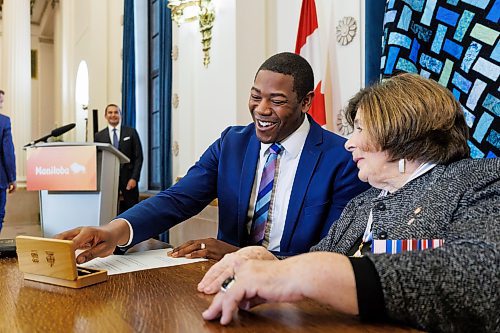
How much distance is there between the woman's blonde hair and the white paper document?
596 millimetres

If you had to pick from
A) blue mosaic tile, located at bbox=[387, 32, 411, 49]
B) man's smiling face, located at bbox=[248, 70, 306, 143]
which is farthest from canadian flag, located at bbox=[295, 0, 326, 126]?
man's smiling face, located at bbox=[248, 70, 306, 143]

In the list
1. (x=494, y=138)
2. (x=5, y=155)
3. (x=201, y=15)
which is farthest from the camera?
(x=5, y=155)

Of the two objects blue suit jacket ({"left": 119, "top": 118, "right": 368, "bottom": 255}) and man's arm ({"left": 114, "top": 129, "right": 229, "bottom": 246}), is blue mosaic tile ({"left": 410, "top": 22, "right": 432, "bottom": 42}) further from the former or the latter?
man's arm ({"left": 114, "top": 129, "right": 229, "bottom": 246})

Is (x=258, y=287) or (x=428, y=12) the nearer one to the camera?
(x=258, y=287)

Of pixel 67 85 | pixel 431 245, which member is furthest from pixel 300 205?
pixel 67 85

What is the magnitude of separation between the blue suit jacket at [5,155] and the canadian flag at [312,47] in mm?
3586

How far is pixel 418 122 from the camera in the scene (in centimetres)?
116

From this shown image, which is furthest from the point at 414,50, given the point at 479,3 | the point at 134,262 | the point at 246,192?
the point at 134,262

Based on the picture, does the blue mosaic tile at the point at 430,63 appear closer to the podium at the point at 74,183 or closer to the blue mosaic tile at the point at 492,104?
the blue mosaic tile at the point at 492,104

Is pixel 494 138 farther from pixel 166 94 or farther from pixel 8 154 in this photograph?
pixel 8 154

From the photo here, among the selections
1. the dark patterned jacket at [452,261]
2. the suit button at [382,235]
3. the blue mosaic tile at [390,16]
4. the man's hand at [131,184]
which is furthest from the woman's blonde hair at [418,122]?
the man's hand at [131,184]

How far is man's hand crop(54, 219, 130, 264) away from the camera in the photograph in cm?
130

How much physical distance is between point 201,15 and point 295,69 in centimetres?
277

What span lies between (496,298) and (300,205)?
38.6 inches
